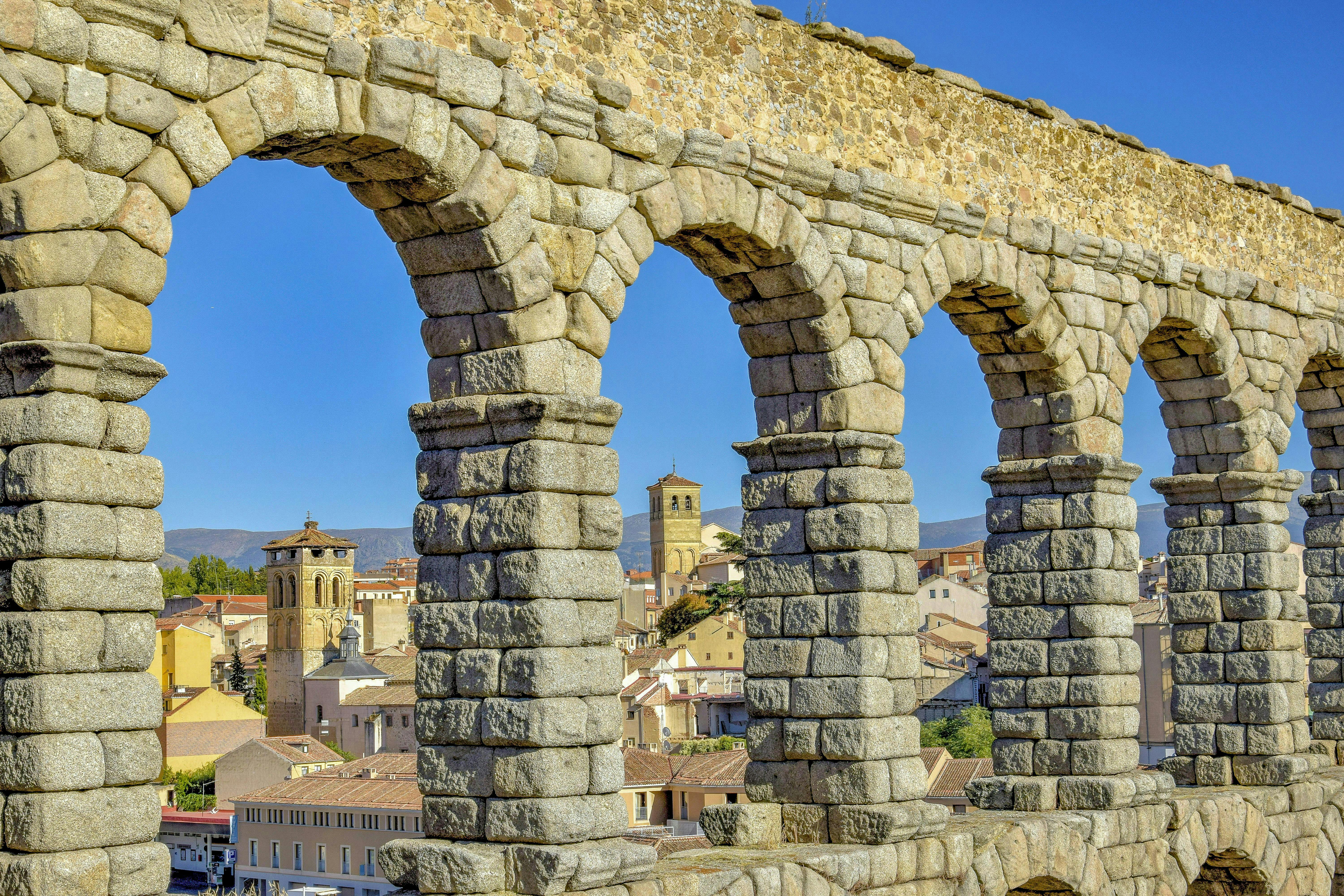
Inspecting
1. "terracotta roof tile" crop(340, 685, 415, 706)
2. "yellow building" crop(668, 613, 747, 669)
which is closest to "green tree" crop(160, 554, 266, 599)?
"terracotta roof tile" crop(340, 685, 415, 706)

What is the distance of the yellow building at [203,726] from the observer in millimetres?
54406

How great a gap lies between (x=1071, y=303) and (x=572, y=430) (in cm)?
552

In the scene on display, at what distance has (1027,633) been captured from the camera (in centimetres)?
1284

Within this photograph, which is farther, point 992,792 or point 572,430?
point 992,792

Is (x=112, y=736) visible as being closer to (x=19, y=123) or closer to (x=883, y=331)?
(x=19, y=123)

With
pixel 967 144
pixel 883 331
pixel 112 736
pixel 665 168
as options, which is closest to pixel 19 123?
pixel 112 736

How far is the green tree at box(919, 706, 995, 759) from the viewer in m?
36.9

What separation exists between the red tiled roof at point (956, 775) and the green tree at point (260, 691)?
54.0 meters

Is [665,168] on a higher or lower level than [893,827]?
higher

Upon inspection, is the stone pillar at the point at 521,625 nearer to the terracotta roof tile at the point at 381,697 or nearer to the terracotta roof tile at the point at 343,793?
the terracotta roof tile at the point at 343,793

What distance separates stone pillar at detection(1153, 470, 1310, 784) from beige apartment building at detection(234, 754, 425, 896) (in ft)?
46.7

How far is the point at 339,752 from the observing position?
184ft

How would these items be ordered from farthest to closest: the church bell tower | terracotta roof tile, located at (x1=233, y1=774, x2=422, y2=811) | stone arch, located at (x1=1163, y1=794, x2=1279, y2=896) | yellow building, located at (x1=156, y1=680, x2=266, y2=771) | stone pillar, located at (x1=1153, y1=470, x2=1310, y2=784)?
the church bell tower, yellow building, located at (x1=156, y1=680, x2=266, y2=771), terracotta roof tile, located at (x1=233, y1=774, x2=422, y2=811), stone pillar, located at (x1=1153, y1=470, x2=1310, y2=784), stone arch, located at (x1=1163, y1=794, x2=1279, y2=896)

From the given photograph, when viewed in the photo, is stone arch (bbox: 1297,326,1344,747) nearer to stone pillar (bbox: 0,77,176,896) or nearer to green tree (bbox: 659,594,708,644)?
stone pillar (bbox: 0,77,176,896)
